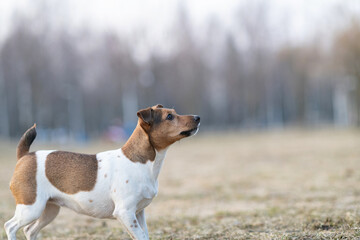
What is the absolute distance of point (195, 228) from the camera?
257 inches

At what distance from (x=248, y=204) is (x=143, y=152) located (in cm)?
491

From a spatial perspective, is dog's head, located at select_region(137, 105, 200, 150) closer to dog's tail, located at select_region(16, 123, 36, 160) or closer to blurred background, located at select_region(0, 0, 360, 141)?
dog's tail, located at select_region(16, 123, 36, 160)

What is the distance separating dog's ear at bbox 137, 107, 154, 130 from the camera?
4.80m

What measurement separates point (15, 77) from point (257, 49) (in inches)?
1148

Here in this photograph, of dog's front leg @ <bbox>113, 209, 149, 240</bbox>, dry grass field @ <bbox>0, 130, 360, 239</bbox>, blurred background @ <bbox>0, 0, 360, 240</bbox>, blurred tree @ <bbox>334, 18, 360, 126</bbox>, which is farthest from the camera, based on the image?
blurred tree @ <bbox>334, 18, 360, 126</bbox>

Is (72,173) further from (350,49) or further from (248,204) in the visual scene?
(350,49)

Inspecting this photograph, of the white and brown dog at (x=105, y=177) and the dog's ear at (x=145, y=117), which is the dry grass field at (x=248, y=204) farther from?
the dog's ear at (x=145, y=117)

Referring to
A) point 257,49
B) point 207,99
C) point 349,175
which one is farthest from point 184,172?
point 207,99

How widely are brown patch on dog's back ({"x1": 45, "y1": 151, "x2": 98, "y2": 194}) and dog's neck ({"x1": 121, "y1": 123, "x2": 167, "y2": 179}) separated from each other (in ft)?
1.46

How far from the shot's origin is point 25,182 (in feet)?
15.8

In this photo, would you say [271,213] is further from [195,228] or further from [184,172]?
[184,172]

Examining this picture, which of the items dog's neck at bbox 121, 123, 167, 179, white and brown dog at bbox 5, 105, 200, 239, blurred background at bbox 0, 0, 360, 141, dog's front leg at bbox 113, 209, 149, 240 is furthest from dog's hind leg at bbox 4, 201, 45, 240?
blurred background at bbox 0, 0, 360, 141

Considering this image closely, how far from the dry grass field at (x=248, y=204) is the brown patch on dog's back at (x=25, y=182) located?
172 centimetres

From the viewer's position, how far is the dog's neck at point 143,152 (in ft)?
15.9
